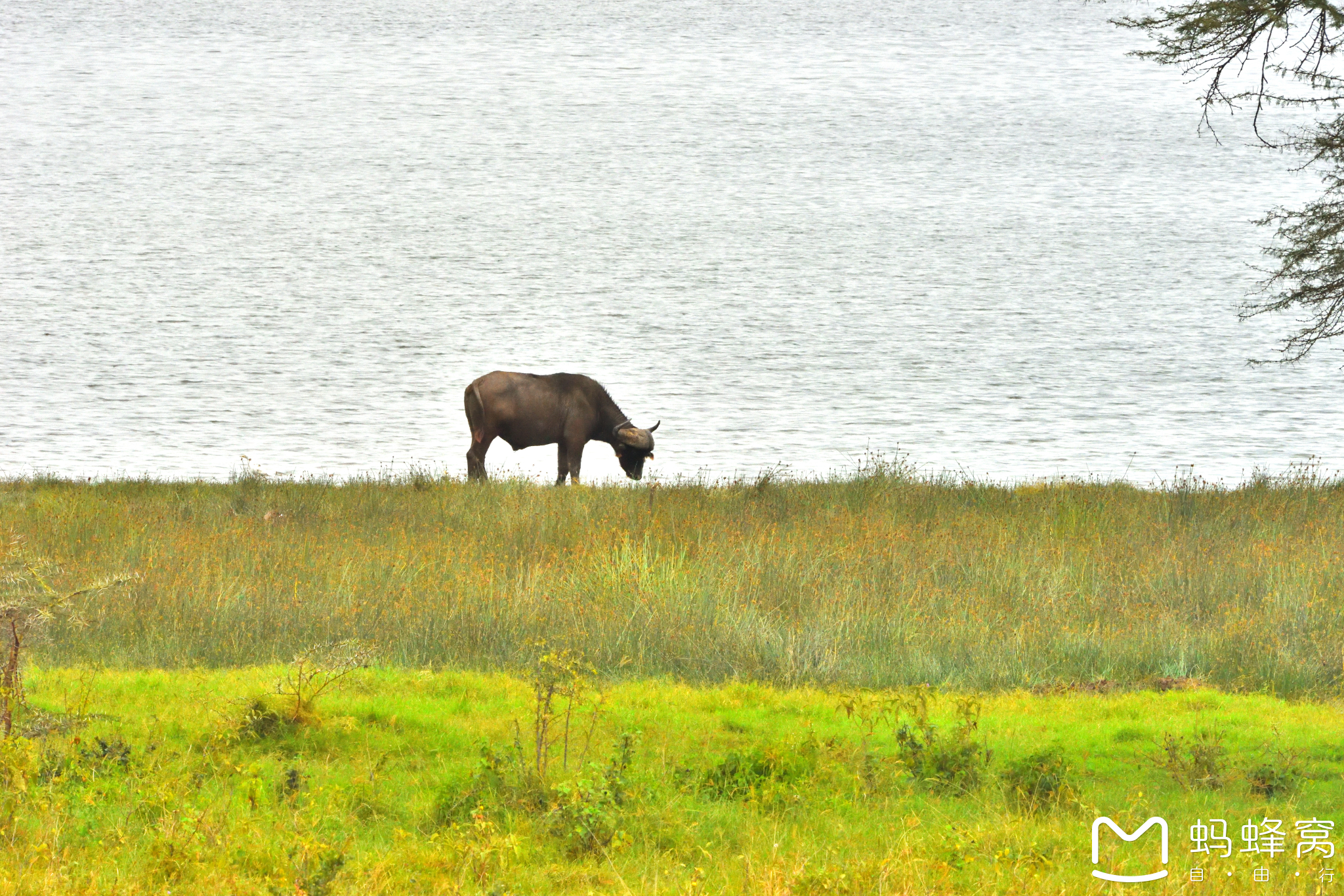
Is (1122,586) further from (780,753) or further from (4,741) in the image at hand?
(4,741)

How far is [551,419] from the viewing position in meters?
21.2

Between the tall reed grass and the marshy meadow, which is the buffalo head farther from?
the marshy meadow

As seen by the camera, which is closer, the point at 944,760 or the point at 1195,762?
the point at 944,760

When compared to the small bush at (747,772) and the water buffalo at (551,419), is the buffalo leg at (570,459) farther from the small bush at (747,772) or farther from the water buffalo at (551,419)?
the small bush at (747,772)

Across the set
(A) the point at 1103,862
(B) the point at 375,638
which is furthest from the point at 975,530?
(A) the point at 1103,862

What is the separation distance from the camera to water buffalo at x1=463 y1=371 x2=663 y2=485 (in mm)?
20938

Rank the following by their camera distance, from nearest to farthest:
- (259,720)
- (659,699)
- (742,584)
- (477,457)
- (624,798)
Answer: (624,798) < (259,720) < (659,699) < (742,584) < (477,457)

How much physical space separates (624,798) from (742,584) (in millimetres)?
5828

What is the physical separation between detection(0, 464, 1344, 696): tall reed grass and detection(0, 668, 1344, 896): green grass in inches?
38.1

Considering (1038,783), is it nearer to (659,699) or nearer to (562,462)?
(659,699)

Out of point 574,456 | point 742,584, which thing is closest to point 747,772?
point 742,584

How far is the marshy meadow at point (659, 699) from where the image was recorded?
613 cm

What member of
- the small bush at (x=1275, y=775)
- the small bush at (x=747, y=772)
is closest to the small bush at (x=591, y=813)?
the small bush at (x=747, y=772)

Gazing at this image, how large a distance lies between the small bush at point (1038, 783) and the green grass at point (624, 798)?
5 centimetres
